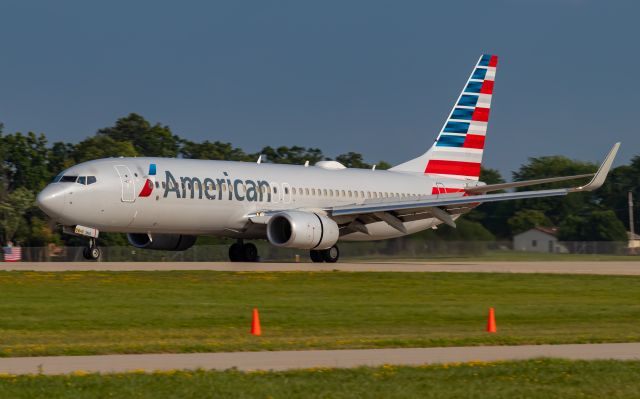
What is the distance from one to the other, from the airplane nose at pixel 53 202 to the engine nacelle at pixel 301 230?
26.5 ft

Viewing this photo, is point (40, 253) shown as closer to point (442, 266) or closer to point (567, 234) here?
point (442, 266)

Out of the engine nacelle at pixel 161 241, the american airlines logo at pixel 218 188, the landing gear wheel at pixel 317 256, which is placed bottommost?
the landing gear wheel at pixel 317 256

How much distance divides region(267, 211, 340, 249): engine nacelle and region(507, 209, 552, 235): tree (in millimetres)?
36547

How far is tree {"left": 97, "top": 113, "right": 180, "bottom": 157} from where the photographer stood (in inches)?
4710

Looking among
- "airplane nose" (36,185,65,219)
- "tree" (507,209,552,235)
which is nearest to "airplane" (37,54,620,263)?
"airplane nose" (36,185,65,219)

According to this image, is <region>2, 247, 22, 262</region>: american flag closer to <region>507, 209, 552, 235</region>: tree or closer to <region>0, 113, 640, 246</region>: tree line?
<region>0, 113, 640, 246</region>: tree line

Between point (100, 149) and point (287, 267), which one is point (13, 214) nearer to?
point (100, 149)

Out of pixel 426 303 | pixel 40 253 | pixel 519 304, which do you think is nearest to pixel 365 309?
pixel 426 303

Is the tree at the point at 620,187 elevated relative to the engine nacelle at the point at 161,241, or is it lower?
elevated

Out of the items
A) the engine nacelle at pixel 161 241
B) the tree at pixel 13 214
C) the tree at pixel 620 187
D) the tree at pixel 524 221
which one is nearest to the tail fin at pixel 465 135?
the engine nacelle at pixel 161 241

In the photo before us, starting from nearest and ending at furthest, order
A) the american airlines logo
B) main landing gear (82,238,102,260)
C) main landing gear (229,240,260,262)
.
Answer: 1. main landing gear (82,238,102,260)
2. the american airlines logo
3. main landing gear (229,240,260,262)

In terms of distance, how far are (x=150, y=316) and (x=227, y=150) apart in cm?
9555

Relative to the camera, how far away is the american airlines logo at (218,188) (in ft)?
140

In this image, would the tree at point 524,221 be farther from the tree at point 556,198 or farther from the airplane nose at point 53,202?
the airplane nose at point 53,202
